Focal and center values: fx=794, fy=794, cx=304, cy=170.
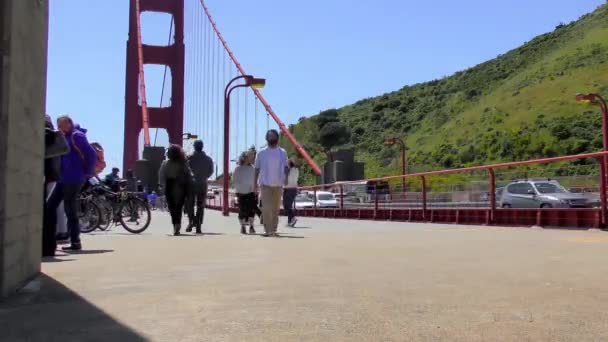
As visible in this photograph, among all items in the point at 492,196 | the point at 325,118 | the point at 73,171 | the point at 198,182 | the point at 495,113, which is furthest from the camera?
the point at 325,118

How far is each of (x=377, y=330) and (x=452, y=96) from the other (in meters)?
98.5

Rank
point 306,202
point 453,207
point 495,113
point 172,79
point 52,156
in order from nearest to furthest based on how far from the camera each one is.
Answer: point 52,156
point 453,207
point 306,202
point 172,79
point 495,113

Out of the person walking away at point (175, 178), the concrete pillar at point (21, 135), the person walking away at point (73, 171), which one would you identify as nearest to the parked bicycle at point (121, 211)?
the person walking away at point (175, 178)

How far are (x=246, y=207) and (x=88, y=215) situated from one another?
223cm

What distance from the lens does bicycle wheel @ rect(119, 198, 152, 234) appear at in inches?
453

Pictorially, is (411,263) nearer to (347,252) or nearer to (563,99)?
(347,252)

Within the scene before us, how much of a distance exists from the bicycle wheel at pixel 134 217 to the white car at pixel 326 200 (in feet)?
35.4

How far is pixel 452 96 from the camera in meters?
99.5

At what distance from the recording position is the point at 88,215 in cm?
1123

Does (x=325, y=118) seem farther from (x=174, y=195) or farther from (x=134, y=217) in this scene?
(x=174, y=195)

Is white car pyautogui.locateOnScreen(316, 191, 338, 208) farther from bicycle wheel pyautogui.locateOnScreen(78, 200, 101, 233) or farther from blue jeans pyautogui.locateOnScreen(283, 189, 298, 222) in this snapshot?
bicycle wheel pyautogui.locateOnScreen(78, 200, 101, 233)

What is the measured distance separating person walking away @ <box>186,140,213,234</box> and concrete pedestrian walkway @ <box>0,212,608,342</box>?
4641 millimetres

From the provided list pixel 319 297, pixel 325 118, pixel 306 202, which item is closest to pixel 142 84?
pixel 306 202

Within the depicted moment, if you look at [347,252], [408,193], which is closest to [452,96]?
[408,193]
